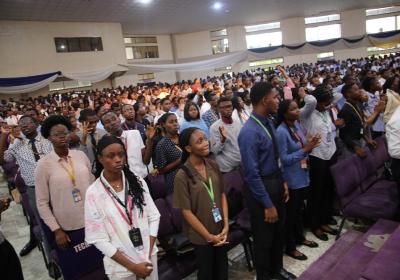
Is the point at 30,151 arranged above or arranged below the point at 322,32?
below

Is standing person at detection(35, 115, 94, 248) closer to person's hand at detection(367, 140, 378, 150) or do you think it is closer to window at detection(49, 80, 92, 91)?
person's hand at detection(367, 140, 378, 150)

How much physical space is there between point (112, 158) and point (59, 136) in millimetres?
818

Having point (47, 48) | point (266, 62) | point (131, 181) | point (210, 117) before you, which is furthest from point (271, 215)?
point (266, 62)

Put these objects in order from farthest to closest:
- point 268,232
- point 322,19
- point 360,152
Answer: point 322,19 → point 360,152 → point 268,232

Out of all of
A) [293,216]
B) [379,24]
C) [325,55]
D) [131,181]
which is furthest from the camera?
[325,55]

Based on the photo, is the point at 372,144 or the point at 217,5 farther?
the point at 217,5

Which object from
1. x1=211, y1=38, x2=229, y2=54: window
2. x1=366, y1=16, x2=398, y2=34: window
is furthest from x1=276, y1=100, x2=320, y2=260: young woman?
x1=366, y1=16, x2=398, y2=34: window

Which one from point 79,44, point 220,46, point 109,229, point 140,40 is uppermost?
point 140,40

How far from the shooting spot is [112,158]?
1.70 metres

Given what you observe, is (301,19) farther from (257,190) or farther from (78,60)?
(257,190)

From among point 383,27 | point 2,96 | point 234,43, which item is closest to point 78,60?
point 2,96

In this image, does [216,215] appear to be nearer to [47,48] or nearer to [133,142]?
[133,142]

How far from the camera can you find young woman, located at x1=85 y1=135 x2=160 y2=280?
1.62 m

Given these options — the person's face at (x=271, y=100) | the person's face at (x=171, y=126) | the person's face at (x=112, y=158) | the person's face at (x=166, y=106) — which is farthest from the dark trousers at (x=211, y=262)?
the person's face at (x=166, y=106)
